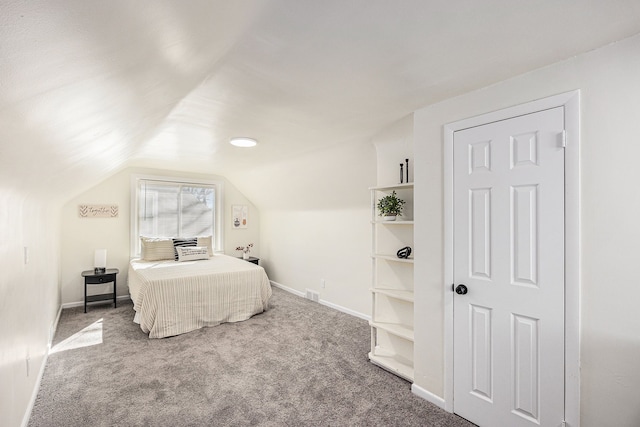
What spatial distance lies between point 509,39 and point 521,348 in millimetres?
1714

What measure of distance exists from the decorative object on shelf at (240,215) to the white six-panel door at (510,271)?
4.91 metres

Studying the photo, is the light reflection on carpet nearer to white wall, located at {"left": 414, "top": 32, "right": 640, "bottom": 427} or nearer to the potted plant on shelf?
the potted plant on shelf

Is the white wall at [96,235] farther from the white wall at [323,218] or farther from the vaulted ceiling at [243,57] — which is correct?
the vaulted ceiling at [243,57]

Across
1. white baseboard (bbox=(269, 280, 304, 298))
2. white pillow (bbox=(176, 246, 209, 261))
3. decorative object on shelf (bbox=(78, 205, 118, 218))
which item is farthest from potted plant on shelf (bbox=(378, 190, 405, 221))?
decorative object on shelf (bbox=(78, 205, 118, 218))

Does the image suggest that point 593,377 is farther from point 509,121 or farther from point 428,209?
point 509,121

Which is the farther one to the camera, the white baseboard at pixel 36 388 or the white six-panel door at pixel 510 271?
the white baseboard at pixel 36 388

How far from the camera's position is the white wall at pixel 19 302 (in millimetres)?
1571

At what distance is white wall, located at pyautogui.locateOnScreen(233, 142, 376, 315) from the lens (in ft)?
12.8

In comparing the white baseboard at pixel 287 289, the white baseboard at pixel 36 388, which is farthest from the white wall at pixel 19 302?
the white baseboard at pixel 287 289

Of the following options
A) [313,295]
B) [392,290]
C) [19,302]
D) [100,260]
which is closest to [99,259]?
[100,260]

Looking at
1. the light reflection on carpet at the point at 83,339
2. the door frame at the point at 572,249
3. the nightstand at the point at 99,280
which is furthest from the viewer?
the nightstand at the point at 99,280

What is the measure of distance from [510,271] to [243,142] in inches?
106

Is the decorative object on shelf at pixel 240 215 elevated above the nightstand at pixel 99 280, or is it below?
above

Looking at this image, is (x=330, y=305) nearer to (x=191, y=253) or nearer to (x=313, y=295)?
(x=313, y=295)
